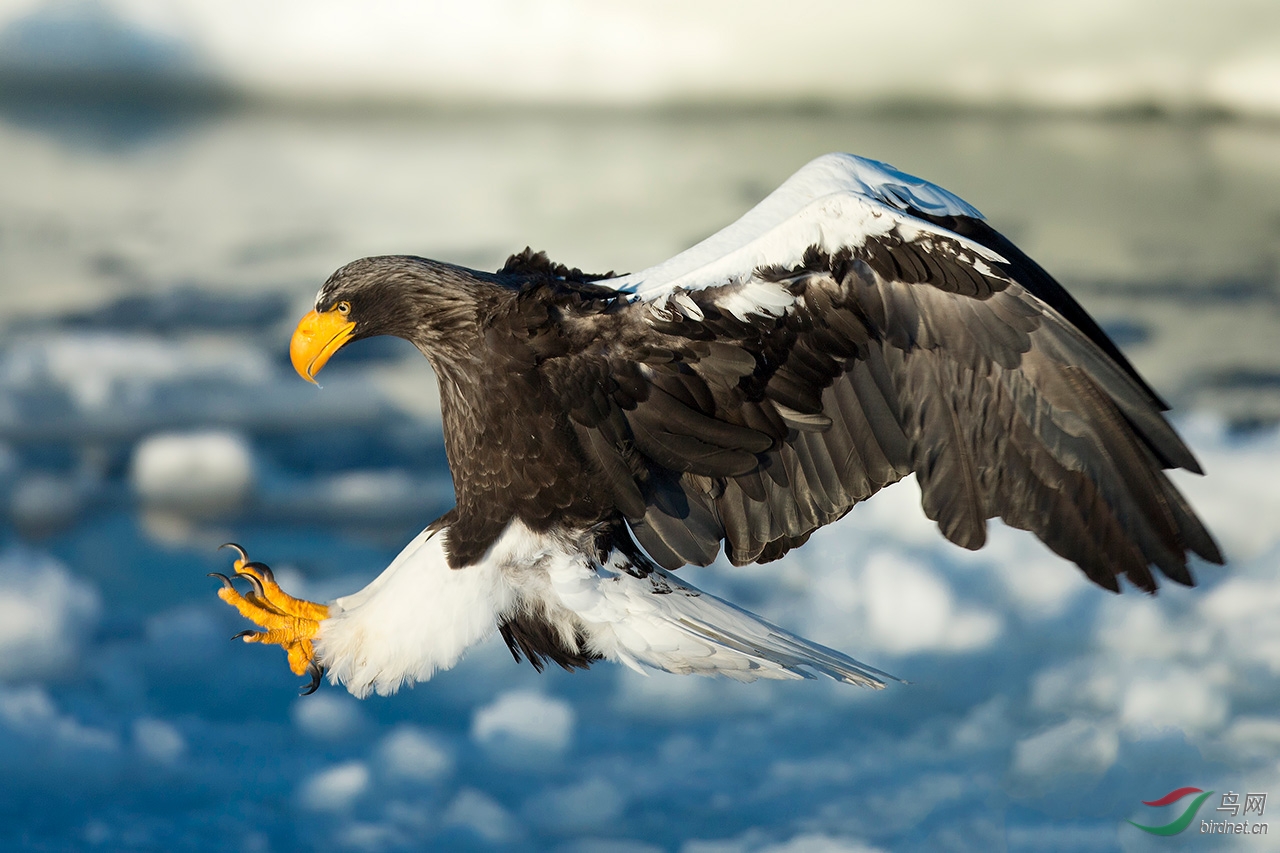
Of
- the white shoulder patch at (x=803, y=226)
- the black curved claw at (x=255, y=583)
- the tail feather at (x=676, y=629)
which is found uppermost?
the white shoulder patch at (x=803, y=226)

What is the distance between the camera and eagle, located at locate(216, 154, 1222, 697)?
170 inches

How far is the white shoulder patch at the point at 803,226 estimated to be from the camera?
429cm

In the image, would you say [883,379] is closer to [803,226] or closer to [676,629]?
[803,226]

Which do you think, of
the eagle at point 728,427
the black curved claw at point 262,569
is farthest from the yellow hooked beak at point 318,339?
the black curved claw at point 262,569

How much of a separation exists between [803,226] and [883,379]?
0.63 m

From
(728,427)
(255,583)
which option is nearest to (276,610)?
(255,583)

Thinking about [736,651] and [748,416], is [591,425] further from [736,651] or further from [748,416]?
[736,651]

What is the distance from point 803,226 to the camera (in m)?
4.31

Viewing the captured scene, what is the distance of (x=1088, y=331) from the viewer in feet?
14.7

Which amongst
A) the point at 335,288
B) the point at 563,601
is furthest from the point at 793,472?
the point at 335,288

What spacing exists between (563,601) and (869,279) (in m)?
1.65

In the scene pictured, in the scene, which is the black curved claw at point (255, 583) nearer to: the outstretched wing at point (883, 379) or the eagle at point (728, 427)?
the eagle at point (728, 427)

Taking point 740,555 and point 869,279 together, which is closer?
point 869,279

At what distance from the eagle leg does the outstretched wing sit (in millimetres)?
1341
